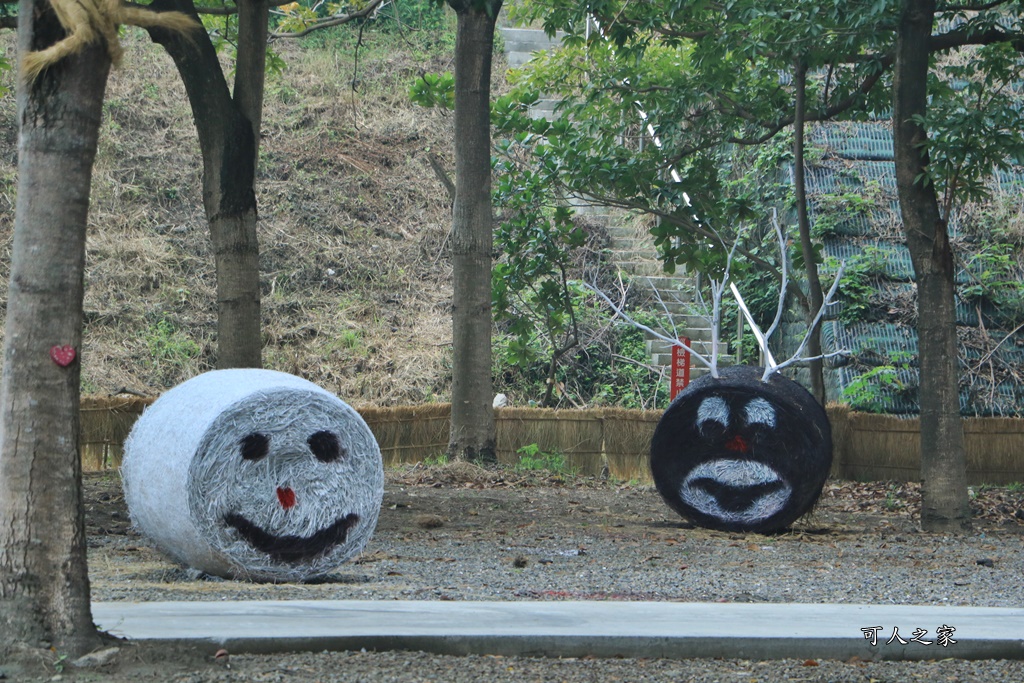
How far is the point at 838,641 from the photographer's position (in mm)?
5434

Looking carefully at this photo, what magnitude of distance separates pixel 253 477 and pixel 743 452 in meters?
4.87

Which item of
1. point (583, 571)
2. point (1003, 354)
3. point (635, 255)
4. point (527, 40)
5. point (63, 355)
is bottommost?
point (583, 571)

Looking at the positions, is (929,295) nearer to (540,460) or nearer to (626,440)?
(626,440)

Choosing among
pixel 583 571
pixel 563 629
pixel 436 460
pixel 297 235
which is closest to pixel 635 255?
pixel 297 235

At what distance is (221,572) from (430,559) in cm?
191

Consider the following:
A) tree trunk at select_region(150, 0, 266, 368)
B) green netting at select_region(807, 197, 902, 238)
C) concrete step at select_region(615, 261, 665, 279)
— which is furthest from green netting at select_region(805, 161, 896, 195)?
tree trunk at select_region(150, 0, 266, 368)

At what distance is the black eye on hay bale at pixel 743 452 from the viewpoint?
10.0 metres

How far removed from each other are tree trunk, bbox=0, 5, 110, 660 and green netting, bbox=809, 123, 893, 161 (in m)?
18.0

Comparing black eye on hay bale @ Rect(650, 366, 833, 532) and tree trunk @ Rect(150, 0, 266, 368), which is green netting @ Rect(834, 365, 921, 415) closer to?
black eye on hay bale @ Rect(650, 366, 833, 532)

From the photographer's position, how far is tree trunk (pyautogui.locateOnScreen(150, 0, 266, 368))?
33.9ft

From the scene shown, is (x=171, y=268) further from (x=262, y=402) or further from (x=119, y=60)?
(x=119, y=60)

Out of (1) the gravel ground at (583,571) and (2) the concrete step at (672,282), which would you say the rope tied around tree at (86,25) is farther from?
(2) the concrete step at (672,282)

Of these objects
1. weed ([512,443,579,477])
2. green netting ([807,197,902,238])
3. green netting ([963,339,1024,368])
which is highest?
green netting ([807,197,902,238])

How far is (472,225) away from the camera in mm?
14328
